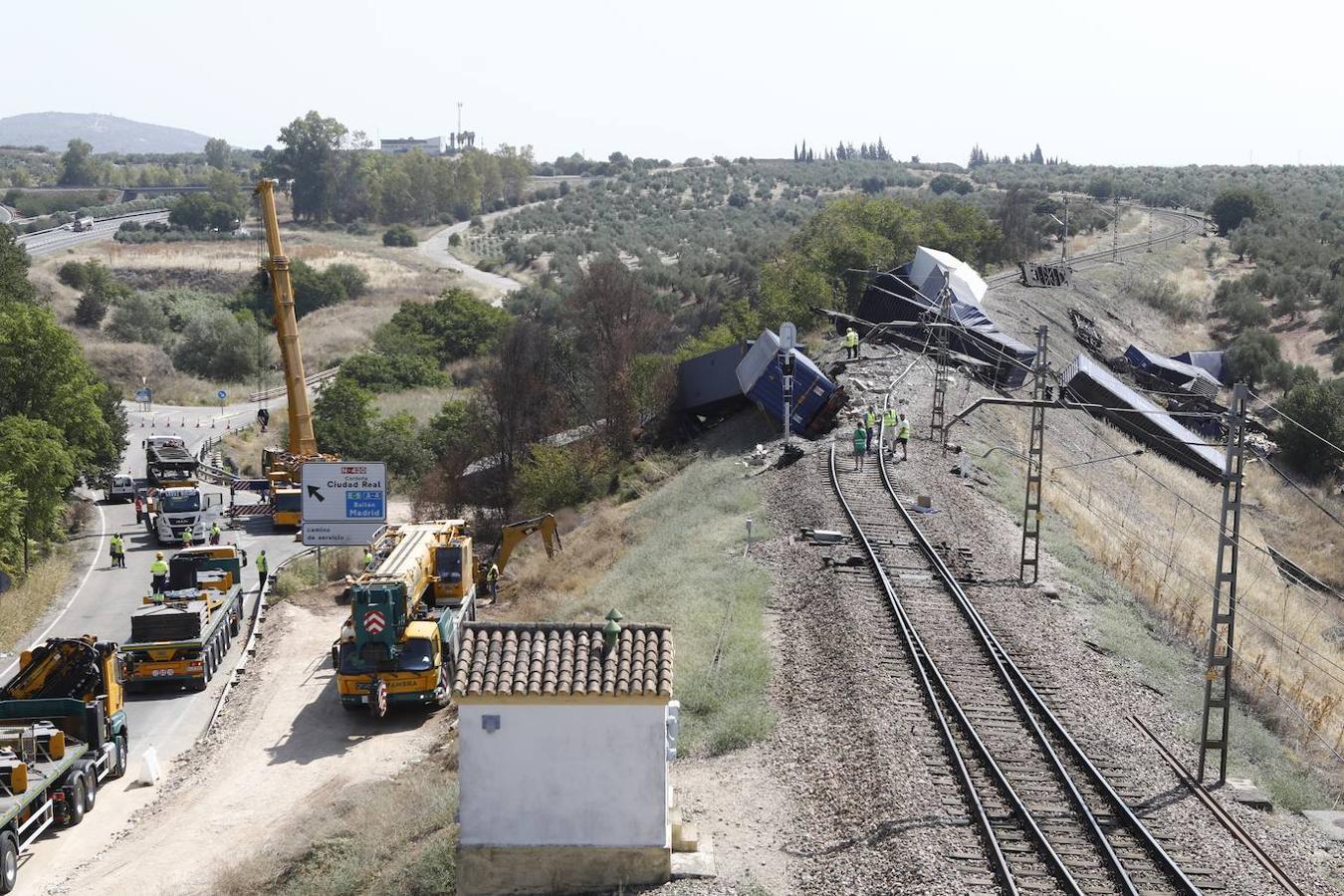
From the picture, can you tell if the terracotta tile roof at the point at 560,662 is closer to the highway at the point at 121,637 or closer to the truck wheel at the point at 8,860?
the truck wheel at the point at 8,860

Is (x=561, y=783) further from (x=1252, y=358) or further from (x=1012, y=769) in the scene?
(x=1252, y=358)

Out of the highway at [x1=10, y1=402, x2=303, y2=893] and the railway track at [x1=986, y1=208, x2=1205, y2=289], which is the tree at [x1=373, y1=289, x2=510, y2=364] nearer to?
the highway at [x1=10, y1=402, x2=303, y2=893]

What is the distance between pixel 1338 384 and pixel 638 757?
4968cm

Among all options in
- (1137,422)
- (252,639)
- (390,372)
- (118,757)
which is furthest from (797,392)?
(390,372)

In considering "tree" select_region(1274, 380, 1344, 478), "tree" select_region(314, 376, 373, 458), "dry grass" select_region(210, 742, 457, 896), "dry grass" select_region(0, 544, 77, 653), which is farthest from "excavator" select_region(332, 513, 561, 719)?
"tree" select_region(1274, 380, 1344, 478)

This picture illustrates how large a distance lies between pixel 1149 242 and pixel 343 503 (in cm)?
7823

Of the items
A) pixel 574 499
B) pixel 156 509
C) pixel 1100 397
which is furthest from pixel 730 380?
pixel 156 509

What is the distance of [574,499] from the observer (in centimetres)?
4538

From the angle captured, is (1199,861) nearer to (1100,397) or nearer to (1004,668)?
(1004,668)

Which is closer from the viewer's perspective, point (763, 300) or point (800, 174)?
point (763, 300)

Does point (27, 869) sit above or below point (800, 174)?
below

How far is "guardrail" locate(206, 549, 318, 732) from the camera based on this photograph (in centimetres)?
2842

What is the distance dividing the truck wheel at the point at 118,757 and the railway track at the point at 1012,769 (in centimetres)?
1466

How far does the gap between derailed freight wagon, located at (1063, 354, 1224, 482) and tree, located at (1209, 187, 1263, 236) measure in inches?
2473
